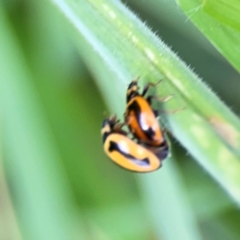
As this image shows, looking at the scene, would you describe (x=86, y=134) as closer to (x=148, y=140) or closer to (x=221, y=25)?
(x=148, y=140)

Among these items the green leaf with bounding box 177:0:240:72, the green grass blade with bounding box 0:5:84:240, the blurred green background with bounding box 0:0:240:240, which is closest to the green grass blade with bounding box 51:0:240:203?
the green leaf with bounding box 177:0:240:72

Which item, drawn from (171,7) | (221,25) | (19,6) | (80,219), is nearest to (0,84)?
(19,6)

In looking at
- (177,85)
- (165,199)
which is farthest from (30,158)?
(177,85)

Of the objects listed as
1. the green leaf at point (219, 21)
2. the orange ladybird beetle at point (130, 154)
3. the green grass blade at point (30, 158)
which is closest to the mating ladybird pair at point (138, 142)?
the orange ladybird beetle at point (130, 154)

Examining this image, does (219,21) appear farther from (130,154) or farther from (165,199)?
(165,199)

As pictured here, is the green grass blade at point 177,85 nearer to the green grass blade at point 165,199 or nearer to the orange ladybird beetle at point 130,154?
the orange ladybird beetle at point 130,154

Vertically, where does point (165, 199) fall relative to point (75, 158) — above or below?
below
